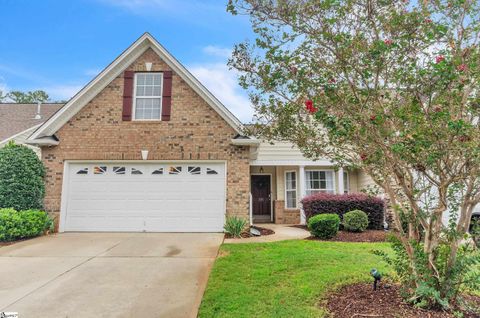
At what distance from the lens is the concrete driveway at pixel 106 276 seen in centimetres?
410

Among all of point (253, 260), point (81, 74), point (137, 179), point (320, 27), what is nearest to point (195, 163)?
point (137, 179)

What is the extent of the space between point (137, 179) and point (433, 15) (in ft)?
29.8

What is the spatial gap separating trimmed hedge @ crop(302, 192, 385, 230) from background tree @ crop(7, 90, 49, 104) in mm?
40735

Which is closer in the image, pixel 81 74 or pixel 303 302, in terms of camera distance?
pixel 303 302

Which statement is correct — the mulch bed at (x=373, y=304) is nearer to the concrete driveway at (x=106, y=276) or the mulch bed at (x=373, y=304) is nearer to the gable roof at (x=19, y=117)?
the concrete driveway at (x=106, y=276)

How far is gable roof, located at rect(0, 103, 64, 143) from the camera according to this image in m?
16.4

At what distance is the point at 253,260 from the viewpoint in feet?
20.4

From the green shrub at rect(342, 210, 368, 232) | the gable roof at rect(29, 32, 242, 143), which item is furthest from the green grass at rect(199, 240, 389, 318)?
the gable roof at rect(29, 32, 242, 143)

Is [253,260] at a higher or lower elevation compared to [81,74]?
lower

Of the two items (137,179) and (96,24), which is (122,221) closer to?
(137,179)

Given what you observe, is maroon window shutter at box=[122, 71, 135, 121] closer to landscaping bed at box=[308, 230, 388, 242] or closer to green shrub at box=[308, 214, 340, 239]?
green shrub at box=[308, 214, 340, 239]

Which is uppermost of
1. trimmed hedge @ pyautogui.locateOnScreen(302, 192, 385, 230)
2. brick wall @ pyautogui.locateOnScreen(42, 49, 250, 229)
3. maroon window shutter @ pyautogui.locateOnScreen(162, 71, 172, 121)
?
maroon window shutter @ pyautogui.locateOnScreen(162, 71, 172, 121)

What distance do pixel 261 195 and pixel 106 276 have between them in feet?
33.9

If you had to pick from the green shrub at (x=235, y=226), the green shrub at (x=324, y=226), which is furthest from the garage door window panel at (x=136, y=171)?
the green shrub at (x=324, y=226)
